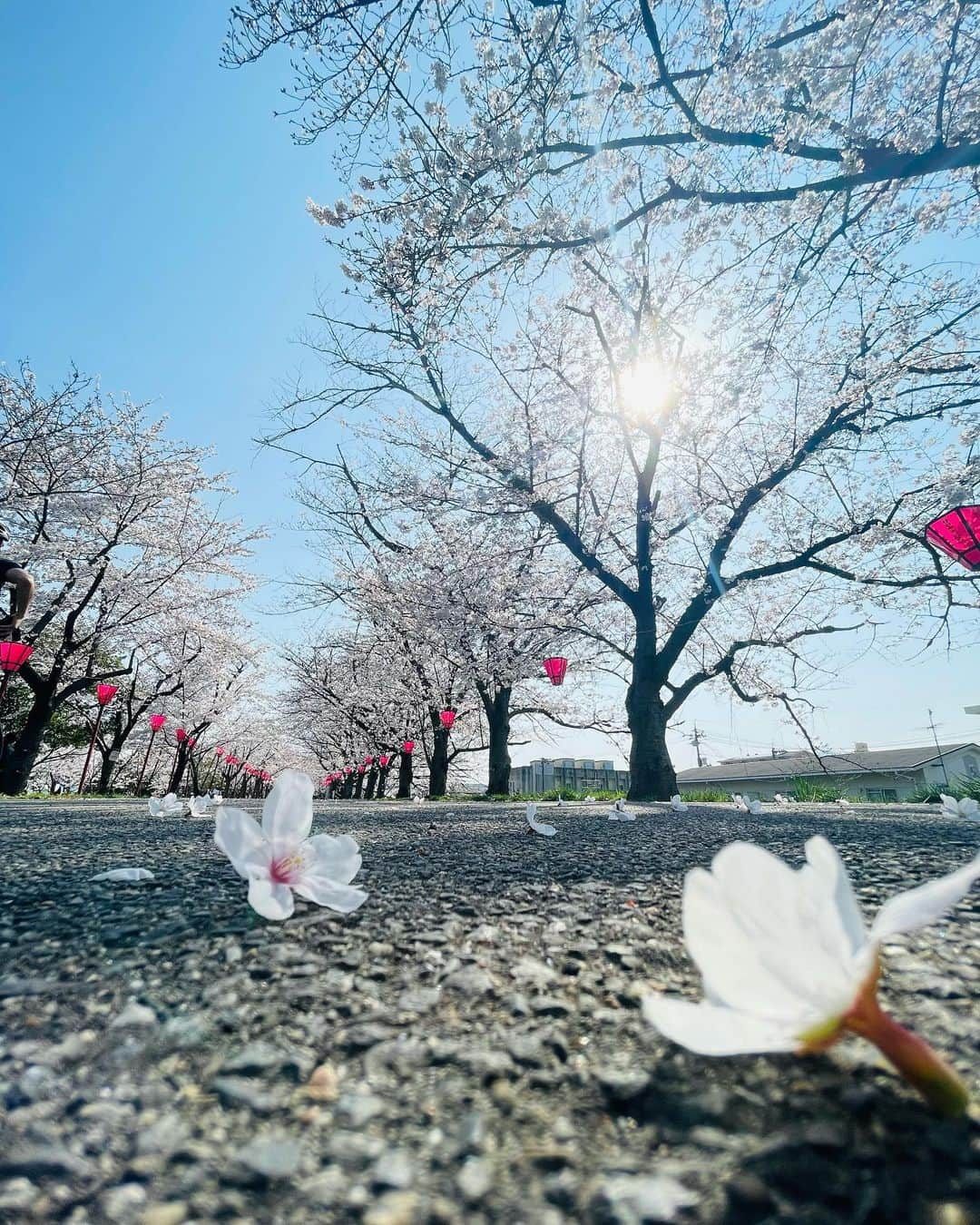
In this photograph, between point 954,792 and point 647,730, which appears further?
point 647,730

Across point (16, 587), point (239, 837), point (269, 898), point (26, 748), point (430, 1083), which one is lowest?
point (430, 1083)

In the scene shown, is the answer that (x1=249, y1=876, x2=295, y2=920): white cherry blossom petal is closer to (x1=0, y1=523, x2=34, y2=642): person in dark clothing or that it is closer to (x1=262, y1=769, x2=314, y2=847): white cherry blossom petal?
(x1=262, y1=769, x2=314, y2=847): white cherry blossom petal

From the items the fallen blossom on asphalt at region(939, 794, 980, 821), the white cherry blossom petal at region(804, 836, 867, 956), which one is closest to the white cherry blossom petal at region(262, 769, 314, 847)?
the white cherry blossom petal at region(804, 836, 867, 956)

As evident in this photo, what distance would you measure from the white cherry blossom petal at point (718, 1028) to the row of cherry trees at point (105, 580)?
11906mm

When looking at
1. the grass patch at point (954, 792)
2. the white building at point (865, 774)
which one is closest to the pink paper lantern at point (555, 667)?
the grass patch at point (954, 792)

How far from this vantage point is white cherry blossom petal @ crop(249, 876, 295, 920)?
1.01 metres

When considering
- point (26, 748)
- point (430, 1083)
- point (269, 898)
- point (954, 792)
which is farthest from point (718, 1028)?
point (26, 748)

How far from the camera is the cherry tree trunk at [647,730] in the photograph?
25.2ft

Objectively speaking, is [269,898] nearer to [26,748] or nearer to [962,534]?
[962,534]

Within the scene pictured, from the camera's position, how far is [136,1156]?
514 mm

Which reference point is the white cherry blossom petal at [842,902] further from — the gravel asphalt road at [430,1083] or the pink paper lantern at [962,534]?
the pink paper lantern at [962,534]

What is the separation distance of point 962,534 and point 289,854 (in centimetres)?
634

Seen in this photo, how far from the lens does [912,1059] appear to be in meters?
0.54

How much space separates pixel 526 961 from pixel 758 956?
495 mm
